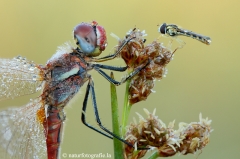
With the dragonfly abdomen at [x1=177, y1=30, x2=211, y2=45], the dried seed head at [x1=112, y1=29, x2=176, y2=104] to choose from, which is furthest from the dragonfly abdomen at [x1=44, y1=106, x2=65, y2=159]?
the dragonfly abdomen at [x1=177, y1=30, x2=211, y2=45]

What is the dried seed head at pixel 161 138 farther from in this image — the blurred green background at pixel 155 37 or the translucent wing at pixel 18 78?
the blurred green background at pixel 155 37

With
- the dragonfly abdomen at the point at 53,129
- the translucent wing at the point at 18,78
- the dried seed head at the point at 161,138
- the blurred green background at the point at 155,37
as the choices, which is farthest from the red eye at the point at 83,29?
the blurred green background at the point at 155,37

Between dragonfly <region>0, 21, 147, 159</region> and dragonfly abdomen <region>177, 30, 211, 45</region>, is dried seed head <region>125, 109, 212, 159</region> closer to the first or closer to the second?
dragonfly <region>0, 21, 147, 159</region>

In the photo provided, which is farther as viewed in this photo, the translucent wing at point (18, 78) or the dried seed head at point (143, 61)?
the translucent wing at point (18, 78)

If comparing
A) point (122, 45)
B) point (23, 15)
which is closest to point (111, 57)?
point (122, 45)

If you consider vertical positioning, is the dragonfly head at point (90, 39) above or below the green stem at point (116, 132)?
above

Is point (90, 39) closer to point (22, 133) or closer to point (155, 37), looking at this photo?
point (22, 133)

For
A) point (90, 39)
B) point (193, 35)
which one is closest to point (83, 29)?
point (90, 39)
